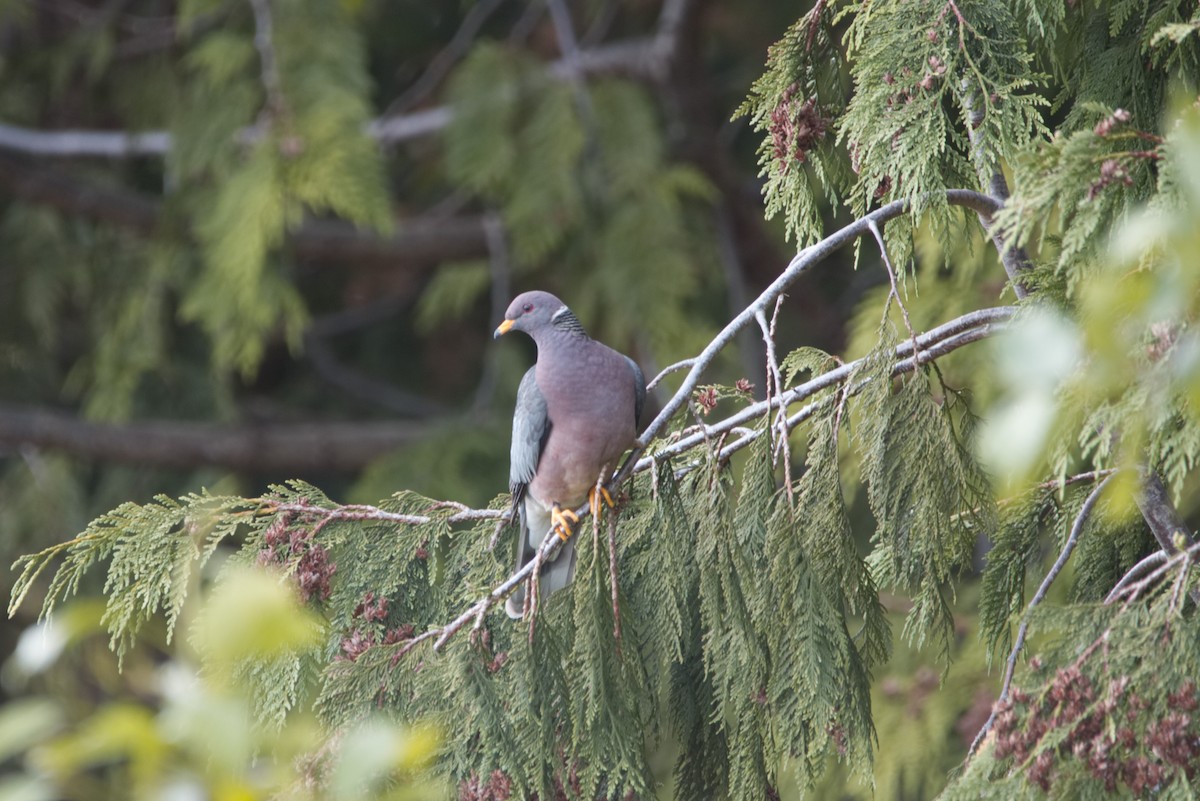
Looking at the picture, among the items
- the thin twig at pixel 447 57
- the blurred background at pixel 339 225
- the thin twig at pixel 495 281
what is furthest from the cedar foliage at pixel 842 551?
the thin twig at pixel 447 57

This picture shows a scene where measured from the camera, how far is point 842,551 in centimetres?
212

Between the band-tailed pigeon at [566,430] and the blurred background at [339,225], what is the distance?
4.40 ft

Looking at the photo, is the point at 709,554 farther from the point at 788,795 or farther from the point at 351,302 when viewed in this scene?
the point at 351,302

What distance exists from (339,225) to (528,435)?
4.13m

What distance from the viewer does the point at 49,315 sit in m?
6.44

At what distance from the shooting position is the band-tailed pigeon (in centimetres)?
282

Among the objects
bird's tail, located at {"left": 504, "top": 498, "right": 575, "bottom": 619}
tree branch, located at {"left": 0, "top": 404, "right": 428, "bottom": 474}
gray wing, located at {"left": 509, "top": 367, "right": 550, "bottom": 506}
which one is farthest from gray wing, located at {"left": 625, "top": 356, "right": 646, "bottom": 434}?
tree branch, located at {"left": 0, "top": 404, "right": 428, "bottom": 474}

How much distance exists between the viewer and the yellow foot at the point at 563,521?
2524mm

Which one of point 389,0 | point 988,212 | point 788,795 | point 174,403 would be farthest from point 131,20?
point 988,212

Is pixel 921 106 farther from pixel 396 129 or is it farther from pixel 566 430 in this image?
pixel 396 129

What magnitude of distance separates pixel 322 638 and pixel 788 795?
Answer: 190cm

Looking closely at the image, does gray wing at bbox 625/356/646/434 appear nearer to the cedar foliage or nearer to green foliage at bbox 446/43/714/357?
the cedar foliage

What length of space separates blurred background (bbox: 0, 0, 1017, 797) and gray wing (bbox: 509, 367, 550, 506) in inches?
55.2

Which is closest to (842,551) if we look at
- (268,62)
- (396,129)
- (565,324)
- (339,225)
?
(565,324)
